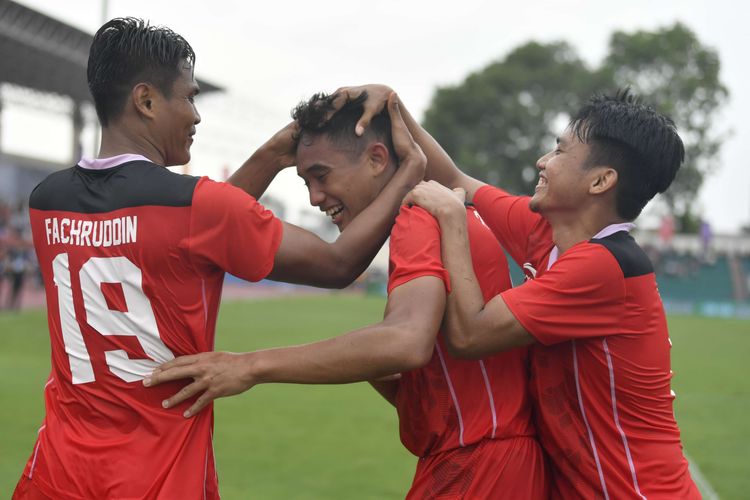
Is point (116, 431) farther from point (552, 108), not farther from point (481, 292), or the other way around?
point (552, 108)

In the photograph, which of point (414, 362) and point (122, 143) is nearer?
point (414, 362)

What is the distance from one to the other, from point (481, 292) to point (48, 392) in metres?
1.64

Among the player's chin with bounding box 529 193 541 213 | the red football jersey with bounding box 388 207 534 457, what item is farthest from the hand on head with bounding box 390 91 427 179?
the player's chin with bounding box 529 193 541 213

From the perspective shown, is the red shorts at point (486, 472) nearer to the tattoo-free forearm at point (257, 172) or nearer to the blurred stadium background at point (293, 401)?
the tattoo-free forearm at point (257, 172)

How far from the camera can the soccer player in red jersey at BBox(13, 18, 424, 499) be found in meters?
2.64

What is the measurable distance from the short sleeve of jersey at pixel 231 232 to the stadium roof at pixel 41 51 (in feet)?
89.9

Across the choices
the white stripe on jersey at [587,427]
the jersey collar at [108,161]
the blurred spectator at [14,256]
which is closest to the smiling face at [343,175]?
the jersey collar at [108,161]

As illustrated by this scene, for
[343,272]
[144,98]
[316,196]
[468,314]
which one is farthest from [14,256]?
[468,314]

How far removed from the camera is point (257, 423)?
848cm

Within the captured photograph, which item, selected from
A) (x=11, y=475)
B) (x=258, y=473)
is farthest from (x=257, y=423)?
(x=11, y=475)

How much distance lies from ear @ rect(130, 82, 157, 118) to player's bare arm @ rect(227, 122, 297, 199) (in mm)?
779

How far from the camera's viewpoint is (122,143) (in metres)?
2.86

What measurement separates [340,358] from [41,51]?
3318 centimetres

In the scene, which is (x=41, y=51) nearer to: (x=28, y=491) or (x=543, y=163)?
(x=28, y=491)
